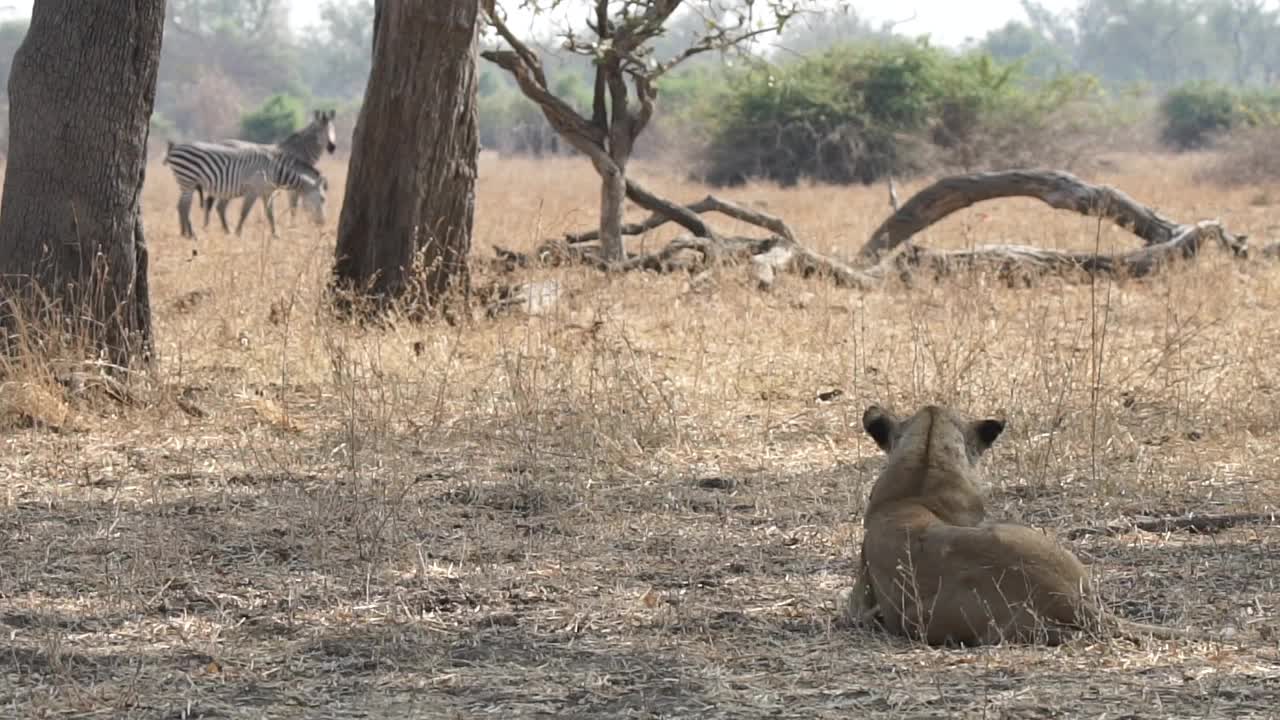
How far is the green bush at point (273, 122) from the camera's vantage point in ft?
171

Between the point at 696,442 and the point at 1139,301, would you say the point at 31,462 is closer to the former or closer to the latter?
the point at 696,442

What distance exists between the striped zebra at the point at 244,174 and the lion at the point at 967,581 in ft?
54.1

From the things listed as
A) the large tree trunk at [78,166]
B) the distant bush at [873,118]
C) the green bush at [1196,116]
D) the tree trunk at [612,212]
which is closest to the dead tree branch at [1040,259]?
the tree trunk at [612,212]

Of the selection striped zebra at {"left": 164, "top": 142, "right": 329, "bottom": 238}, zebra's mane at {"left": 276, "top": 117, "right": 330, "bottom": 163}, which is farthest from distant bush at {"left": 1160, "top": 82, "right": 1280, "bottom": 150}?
striped zebra at {"left": 164, "top": 142, "right": 329, "bottom": 238}

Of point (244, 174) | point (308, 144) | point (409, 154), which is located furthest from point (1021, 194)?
point (308, 144)

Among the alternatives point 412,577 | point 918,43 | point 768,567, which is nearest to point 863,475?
point 768,567

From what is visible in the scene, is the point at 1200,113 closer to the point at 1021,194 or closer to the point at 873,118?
the point at 873,118

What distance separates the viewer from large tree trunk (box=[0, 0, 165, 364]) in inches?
313

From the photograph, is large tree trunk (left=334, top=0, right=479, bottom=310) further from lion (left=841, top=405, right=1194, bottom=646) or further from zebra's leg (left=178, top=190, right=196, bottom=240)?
zebra's leg (left=178, top=190, right=196, bottom=240)

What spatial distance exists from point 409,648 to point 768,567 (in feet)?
4.66

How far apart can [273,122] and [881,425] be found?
49.5 metres

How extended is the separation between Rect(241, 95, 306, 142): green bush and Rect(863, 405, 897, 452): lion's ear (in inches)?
1899

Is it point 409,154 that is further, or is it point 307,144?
point 307,144

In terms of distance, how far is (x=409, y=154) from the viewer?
10477 mm
